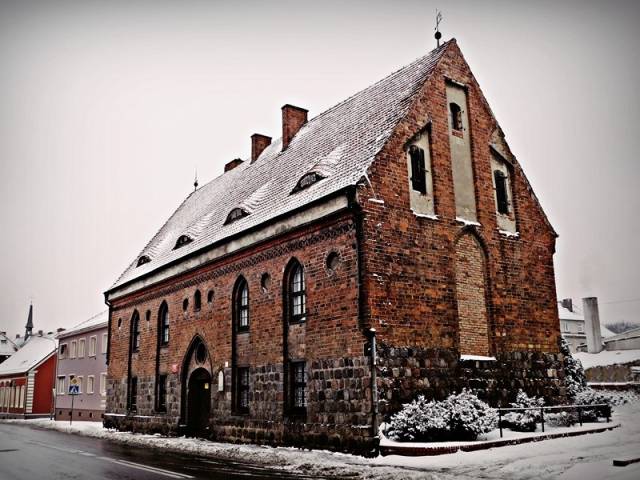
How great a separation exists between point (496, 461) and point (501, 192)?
35.1 ft

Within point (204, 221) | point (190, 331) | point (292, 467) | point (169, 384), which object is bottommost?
point (292, 467)

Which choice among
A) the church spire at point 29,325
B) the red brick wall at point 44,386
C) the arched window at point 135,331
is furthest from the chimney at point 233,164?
the church spire at point 29,325

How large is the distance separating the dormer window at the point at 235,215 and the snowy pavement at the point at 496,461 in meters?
8.95

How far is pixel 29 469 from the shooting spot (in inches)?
559

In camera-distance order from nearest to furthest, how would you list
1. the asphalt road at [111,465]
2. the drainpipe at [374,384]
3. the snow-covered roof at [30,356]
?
the asphalt road at [111,465], the drainpipe at [374,384], the snow-covered roof at [30,356]

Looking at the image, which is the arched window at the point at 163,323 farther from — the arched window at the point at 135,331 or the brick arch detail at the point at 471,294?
the brick arch detail at the point at 471,294

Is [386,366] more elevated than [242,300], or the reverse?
[242,300]

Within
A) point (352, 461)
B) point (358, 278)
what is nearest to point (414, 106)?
point (358, 278)

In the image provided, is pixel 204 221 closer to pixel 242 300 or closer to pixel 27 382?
pixel 242 300

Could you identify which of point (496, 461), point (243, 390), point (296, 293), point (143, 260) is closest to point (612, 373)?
point (243, 390)

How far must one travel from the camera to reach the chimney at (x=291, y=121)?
26625 mm

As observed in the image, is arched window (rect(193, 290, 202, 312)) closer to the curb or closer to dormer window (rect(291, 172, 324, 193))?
dormer window (rect(291, 172, 324, 193))

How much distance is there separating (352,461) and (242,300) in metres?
8.85

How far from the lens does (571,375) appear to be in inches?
862
